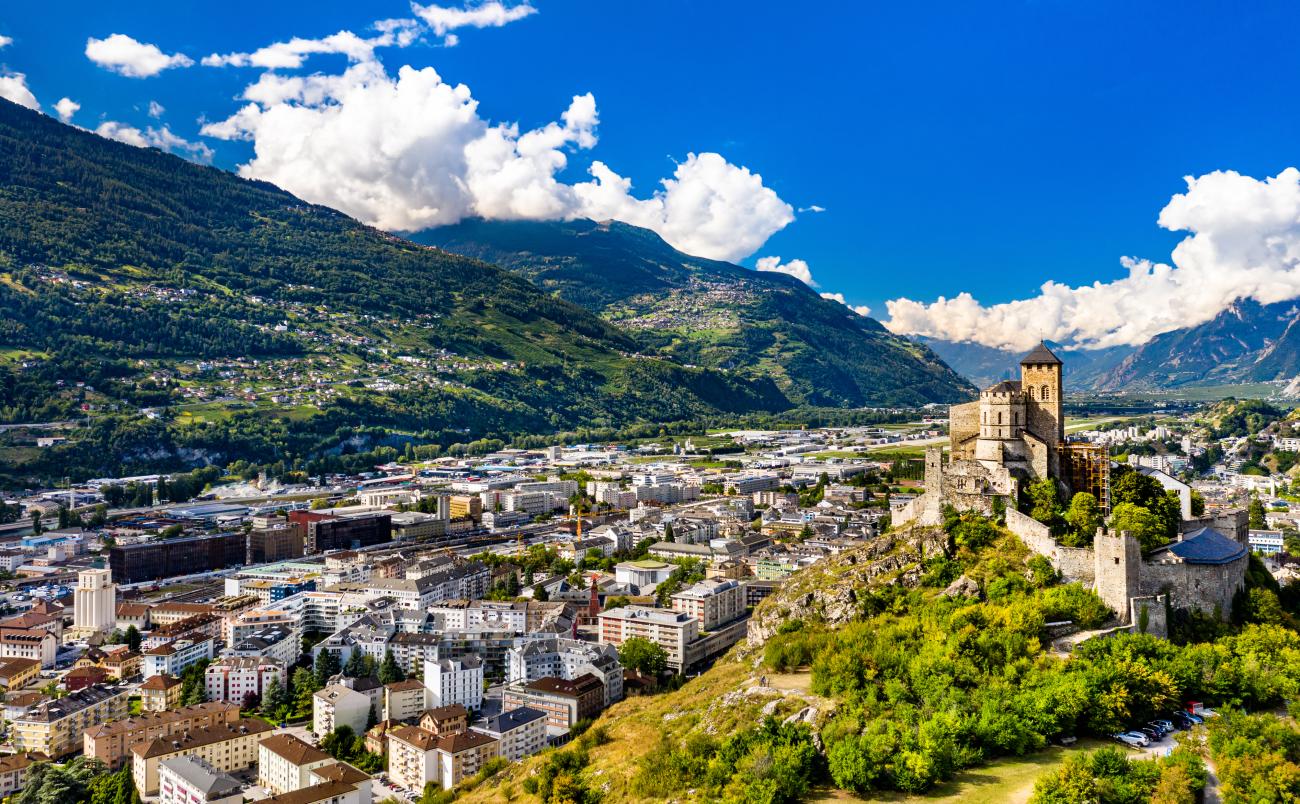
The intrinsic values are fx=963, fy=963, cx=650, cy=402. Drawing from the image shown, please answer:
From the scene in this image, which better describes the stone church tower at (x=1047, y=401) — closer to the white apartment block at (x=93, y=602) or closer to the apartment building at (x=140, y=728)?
the apartment building at (x=140, y=728)

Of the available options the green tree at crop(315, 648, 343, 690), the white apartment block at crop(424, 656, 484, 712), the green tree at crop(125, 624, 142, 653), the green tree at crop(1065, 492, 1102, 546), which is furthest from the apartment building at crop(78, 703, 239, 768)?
the green tree at crop(1065, 492, 1102, 546)

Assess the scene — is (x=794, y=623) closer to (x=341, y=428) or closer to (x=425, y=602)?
(x=425, y=602)

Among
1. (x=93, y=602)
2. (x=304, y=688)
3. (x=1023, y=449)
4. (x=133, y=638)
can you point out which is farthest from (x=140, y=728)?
(x=1023, y=449)

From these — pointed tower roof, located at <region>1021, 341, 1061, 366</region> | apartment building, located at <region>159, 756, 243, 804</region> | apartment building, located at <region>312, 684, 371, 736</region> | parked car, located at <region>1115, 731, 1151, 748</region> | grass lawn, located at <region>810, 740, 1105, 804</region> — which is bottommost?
apartment building, located at <region>159, 756, 243, 804</region>

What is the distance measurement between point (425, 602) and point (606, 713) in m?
21.2

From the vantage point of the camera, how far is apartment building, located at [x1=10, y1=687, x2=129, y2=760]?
44.2 meters

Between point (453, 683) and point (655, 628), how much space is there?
11.4 meters

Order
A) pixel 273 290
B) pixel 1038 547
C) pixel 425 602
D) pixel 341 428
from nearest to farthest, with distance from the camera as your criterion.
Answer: pixel 1038 547, pixel 425 602, pixel 341 428, pixel 273 290

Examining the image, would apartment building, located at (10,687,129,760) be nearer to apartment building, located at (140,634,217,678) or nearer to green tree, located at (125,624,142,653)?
apartment building, located at (140,634,217,678)

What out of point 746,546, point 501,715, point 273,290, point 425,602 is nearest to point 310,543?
point 425,602

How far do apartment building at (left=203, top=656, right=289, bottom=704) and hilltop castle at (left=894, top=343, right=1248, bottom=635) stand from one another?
3438 centimetres

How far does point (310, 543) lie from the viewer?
279 ft

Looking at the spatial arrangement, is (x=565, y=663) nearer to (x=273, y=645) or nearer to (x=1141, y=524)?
(x=273, y=645)

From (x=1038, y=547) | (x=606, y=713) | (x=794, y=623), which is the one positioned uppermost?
(x=1038, y=547)
